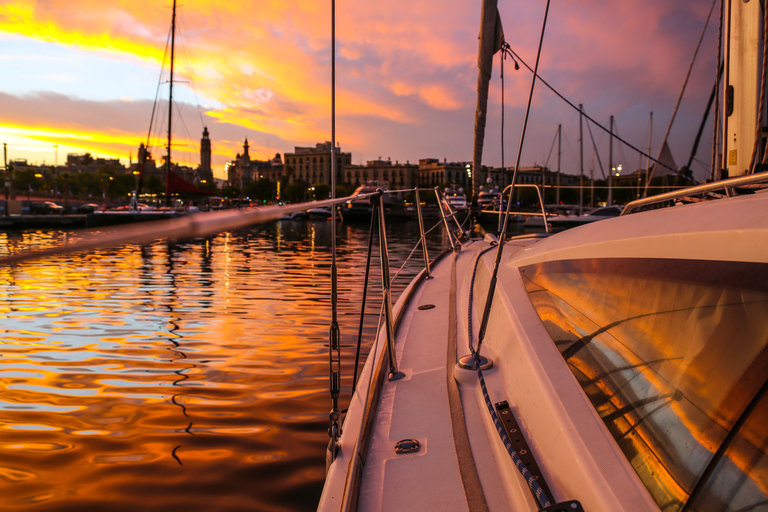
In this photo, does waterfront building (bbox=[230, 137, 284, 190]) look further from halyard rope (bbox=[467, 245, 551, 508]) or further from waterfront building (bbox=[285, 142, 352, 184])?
halyard rope (bbox=[467, 245, 551, 508])

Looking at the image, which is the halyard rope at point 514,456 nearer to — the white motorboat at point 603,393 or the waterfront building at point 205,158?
the white motorboat at point 603,393

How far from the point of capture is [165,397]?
348 cm

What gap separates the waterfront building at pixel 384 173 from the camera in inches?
4498

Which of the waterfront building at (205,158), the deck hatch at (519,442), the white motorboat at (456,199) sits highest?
the waterfront building at (205,158)

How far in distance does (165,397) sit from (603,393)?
3.22 meters

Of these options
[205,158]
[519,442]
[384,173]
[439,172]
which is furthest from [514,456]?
[205,158]

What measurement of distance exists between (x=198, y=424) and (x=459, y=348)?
1.89 m

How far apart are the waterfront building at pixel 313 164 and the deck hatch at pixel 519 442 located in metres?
112

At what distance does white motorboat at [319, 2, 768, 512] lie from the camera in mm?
877

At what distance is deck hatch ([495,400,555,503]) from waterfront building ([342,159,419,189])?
11311 centimetres

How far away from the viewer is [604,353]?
1.33 meters

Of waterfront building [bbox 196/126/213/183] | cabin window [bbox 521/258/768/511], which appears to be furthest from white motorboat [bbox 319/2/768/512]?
waterfront building [bbox 196/126/213/183]

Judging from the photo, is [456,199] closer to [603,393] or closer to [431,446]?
[431,446]

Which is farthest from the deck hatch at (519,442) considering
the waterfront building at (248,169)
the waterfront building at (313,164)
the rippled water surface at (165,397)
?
the waterfront building at (248,169)
